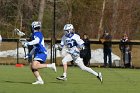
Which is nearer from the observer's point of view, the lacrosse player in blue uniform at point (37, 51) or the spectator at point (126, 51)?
the lacrosse player in blue uniform at point (37, 51)

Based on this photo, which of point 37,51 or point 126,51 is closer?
point 37,51

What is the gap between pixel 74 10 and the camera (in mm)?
35531

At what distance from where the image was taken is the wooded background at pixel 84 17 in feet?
113

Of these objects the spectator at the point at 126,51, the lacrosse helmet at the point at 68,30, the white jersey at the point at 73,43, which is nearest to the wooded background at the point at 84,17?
the spectator at the point at 126,51

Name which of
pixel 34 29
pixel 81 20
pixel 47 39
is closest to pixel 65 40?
pixel 34 29

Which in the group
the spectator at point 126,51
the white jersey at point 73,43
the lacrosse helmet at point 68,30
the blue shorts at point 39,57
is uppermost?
the lacrosse helmet at point 68,30

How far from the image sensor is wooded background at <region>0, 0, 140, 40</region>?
34.4 m

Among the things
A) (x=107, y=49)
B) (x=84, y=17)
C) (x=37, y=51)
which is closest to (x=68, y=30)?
(x=37, y=51)

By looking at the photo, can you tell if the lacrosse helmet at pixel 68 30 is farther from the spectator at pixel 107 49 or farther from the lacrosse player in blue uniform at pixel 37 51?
the spectator at pixel 107 49

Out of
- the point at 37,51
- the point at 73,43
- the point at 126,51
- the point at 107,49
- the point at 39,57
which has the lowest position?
the point at 126,51

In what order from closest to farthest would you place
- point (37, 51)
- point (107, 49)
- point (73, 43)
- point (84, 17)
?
point (37, 51), point (73, 43), point (107, 49), point (84, 17)

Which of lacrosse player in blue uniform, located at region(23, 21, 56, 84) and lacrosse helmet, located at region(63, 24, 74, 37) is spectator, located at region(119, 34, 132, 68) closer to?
lacrosse helmet, located at region(63, 24, 74, 37)

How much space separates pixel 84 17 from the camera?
1369 inches

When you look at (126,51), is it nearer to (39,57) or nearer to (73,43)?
(73,43)
